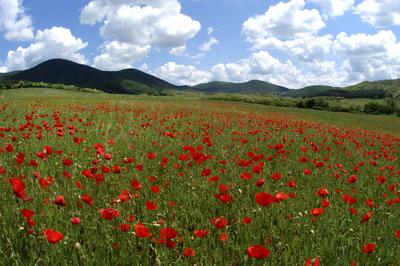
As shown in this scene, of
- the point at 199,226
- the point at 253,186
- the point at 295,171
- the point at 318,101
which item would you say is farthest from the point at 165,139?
the point at 318,101

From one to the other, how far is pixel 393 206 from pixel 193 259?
3.67 metres

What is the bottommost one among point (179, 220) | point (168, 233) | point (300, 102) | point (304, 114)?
point (304, 114)

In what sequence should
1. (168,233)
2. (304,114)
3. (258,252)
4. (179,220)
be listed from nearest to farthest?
(258,252) < (168,233) < (179,220) < (304,114)

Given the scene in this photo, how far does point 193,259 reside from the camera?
3.22m

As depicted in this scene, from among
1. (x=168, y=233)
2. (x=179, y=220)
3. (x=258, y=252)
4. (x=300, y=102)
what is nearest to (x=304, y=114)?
(x=179, y=220)

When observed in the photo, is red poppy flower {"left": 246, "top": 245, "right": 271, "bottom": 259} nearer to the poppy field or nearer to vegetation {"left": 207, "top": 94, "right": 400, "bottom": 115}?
the poppy field

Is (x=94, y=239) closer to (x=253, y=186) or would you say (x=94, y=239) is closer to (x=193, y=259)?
(x=193, y=259)

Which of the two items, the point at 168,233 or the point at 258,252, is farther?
the point at 168,233

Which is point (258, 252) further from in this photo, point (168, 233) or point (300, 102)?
point (300, 102)

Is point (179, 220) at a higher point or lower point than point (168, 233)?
lower

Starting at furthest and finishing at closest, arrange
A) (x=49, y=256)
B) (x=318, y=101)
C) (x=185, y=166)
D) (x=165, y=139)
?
(x=318, y=101), (x=165, y=139), (x=185, y=166), (x=49, y=256)

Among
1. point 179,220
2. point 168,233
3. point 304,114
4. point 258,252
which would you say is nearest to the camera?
point 258,252

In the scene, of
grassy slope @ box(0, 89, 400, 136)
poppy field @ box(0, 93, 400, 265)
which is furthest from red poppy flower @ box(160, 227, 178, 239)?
grassy slope @ box(0, 89, 400, 136)

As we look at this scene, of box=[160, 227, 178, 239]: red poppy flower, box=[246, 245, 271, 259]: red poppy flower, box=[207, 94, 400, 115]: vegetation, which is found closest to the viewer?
box=[246, 245, 271, 259]: red poppy flower
